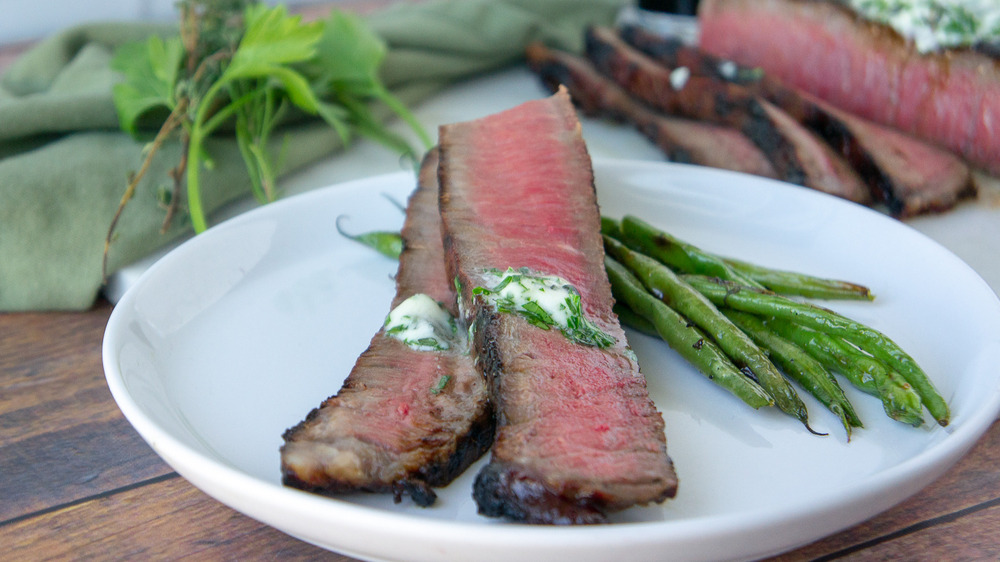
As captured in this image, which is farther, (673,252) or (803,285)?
(673,252)

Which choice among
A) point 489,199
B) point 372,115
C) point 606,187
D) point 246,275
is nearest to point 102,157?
point 246,275

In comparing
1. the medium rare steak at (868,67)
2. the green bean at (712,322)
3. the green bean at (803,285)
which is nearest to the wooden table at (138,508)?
the green bean at (712,322)

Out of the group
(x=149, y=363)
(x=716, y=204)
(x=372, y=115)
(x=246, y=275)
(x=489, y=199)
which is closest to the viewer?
(x=149, y=363)

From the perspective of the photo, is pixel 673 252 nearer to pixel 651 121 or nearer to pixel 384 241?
pixel 384 241

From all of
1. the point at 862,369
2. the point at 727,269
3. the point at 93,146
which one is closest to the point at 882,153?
the point at 727,269

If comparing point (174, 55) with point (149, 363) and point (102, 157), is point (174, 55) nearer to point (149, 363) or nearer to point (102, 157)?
point (102, 157)

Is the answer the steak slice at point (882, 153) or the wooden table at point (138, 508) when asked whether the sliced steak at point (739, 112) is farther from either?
the wooden table at point (138, 508)
